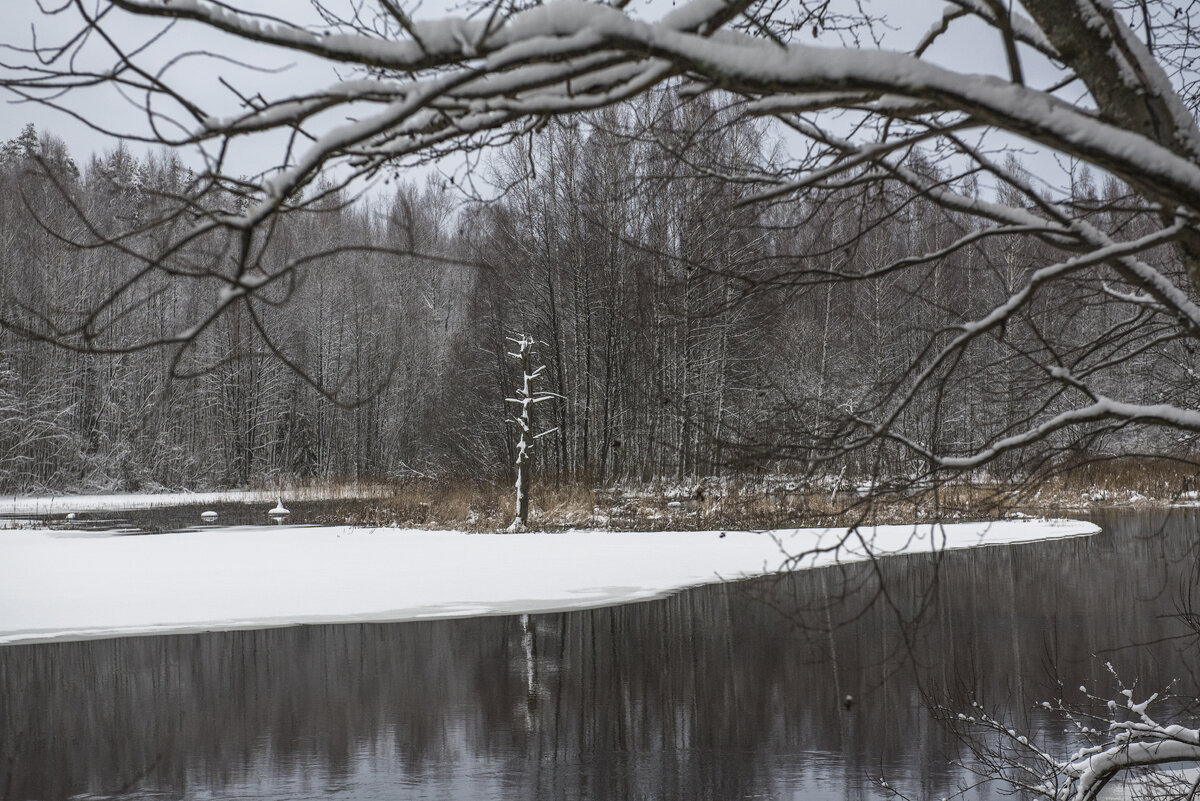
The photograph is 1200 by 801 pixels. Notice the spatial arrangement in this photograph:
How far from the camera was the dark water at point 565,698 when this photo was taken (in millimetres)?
6441

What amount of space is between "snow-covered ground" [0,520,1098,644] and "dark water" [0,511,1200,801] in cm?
64

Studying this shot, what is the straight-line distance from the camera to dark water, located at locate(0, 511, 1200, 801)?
21.1 ft

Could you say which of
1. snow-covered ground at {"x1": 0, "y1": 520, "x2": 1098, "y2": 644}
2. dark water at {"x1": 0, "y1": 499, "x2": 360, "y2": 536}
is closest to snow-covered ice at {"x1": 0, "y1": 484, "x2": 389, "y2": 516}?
dark water at {"x1": 0, "y1": 499, "x2": 360, "y2": 536}

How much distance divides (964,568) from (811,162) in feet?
43.5

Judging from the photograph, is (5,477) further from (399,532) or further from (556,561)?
(556,561)

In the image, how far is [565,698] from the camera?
836 centimetres

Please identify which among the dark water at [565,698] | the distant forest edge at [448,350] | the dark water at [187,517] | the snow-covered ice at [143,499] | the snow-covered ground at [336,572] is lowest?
the dark water at [565,698]

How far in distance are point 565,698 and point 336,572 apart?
6284 millimetres

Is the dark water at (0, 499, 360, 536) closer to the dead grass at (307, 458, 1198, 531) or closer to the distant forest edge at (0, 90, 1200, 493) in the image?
the dead grass at (307, 458, 1198, 531)

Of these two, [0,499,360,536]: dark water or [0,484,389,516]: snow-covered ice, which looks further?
[0,484,389,516]: snow-covered ice

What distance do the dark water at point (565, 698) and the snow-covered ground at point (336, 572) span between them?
64cm

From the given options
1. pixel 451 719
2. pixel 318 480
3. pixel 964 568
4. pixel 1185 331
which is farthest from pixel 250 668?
pixel 318 480

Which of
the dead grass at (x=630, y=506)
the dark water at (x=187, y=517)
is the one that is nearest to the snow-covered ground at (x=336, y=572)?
the dead grass at (x=630, y=506)

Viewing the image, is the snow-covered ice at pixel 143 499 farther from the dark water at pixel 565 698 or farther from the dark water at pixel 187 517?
the dark water at pixel 565 698
